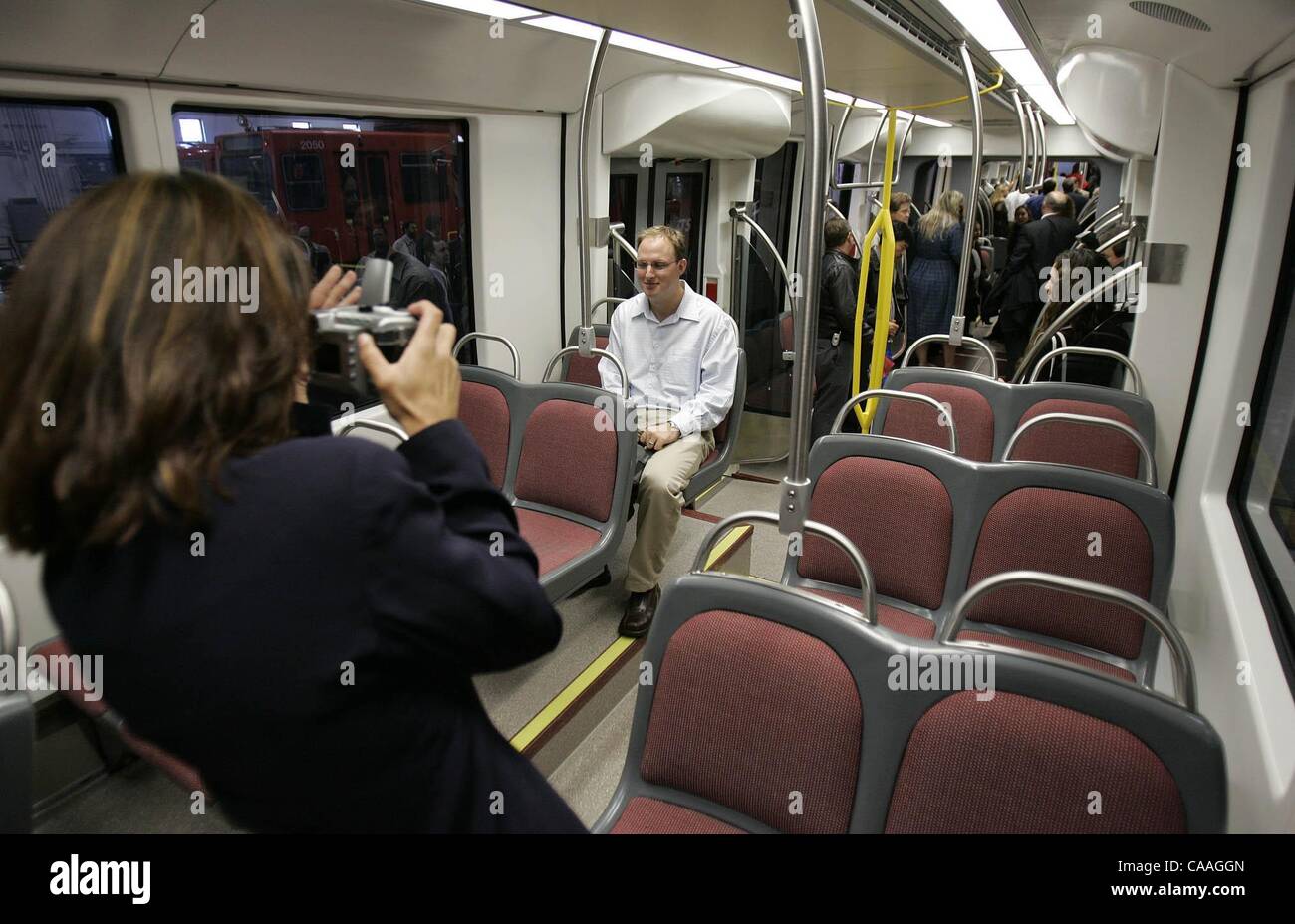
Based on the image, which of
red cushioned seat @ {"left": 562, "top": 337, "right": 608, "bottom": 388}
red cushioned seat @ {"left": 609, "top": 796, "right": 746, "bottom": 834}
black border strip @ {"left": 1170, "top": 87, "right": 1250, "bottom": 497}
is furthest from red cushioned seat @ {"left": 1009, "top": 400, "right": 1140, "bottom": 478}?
red cushioned seat @ {"left": 562, "top": 337, "right": 608, "bottom": 388}

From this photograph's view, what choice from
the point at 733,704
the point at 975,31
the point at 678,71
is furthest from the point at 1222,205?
the point at 733,704

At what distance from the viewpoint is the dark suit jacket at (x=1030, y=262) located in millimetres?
6371

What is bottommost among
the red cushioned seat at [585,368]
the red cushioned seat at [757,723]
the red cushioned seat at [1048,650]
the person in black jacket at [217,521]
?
the red cushioned seat at [1048,650]

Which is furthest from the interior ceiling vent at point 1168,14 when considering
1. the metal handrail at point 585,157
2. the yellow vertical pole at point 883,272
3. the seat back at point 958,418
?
the metal handrail at point 585,157

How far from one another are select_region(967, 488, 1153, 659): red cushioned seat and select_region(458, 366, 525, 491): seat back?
6.60ft

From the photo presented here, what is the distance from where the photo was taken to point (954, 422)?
11.7 ft

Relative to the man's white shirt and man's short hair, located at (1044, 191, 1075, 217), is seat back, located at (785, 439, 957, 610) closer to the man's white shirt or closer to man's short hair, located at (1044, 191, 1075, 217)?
the man's white shirt

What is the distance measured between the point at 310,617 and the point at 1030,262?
6908 millimetres

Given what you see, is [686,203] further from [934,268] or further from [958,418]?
[958,418]

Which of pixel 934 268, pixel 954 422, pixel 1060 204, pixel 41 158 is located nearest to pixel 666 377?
pixel 954 422

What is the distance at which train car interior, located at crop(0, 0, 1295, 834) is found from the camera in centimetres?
139

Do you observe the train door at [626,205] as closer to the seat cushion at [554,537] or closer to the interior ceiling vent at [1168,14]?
the seat cushion at [554,537]

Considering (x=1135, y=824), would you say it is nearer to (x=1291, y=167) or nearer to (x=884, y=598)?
(x=884, y=598)

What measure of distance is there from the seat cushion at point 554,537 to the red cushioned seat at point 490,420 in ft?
0.84
